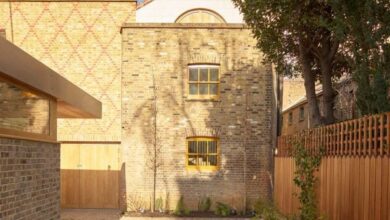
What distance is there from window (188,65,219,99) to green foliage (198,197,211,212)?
3568mm

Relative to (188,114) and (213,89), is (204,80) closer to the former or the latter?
(213,89)

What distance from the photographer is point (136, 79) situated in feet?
48.9

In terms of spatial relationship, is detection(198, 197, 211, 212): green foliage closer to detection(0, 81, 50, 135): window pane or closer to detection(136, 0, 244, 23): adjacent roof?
detection(136, 0, 244, 23): adjacent roof

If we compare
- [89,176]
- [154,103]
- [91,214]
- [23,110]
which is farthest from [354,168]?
[89,176]

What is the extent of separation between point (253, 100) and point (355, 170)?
845 cm

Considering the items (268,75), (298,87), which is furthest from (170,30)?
(298,87)

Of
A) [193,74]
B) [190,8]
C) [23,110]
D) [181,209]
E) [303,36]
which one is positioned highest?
[190,8]

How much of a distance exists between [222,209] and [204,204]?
651mm

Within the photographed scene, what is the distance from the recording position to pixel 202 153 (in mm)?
14961

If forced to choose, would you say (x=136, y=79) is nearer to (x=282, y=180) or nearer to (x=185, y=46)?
(x=185, y=46)

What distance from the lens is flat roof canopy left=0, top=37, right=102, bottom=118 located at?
210 inches

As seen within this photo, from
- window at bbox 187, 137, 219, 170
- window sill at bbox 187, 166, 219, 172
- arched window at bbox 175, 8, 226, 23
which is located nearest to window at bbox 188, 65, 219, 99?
window at bbox 187, 137, 219, 170

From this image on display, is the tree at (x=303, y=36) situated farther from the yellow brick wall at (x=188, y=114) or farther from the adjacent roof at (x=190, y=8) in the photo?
the adjacent roof at (x=190, y=8)

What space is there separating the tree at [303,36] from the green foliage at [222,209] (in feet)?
16.3
